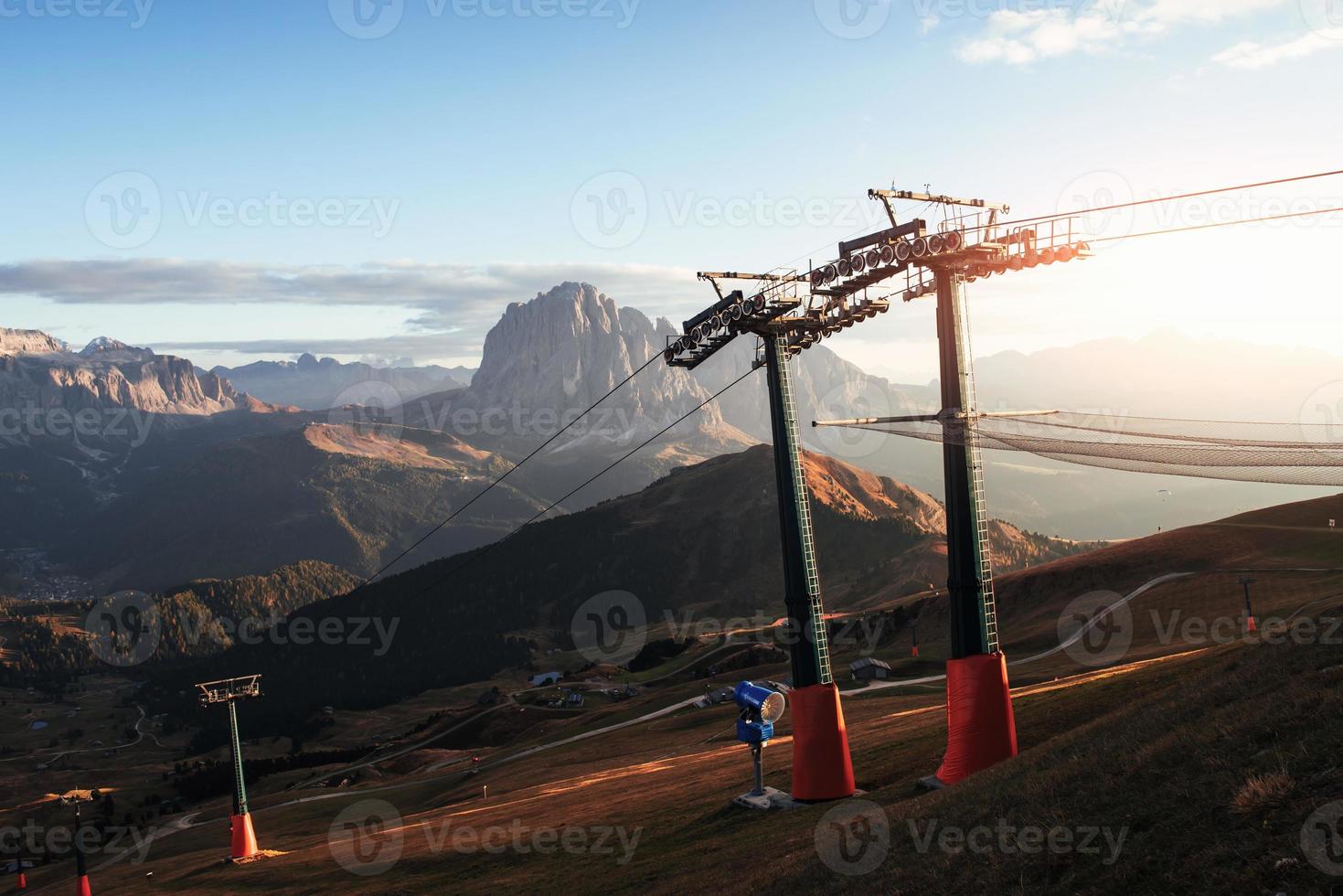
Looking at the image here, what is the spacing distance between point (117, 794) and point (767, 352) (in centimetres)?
17019

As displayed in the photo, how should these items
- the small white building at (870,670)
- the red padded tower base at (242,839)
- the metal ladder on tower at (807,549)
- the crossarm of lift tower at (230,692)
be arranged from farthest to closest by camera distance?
1. the small white building at (870,670)
2. the crossarm of lift tower at (230,692)
3. the red padded tower base at (242,839)
4. the metal ladder on tower at (807,549)

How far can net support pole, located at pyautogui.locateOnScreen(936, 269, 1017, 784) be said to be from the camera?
114ft

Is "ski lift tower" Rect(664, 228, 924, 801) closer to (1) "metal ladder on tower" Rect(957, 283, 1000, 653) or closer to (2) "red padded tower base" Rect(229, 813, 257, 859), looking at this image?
(1) "metal ladder on tower" Rect(957, 283, 1000, 653)

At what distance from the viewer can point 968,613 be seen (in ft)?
116

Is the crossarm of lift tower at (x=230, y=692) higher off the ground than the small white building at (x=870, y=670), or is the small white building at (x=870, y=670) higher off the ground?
the crossarm of lift tower at (x=230, y=692)

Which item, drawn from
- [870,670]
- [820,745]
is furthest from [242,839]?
[870,670]

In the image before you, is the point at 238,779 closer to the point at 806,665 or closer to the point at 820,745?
the point at 820,745

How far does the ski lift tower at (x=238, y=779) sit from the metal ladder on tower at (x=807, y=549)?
5062cm

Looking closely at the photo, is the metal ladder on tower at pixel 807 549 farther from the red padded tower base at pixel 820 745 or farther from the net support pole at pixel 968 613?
the net support pole at pixel 968 613

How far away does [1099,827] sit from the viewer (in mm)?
21109

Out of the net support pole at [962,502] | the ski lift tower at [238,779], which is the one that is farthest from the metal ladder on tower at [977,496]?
the ski lift tower at [238,779]

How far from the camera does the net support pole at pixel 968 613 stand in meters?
34.8

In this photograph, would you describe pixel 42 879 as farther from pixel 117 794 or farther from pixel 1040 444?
pixel 1040 444

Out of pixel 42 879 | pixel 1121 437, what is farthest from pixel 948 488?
pixel 42 879
